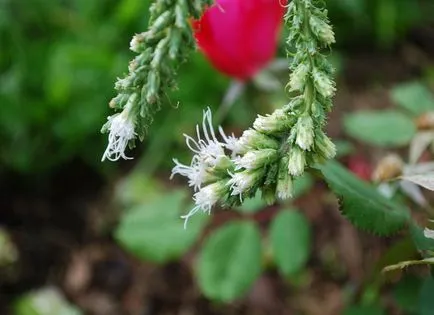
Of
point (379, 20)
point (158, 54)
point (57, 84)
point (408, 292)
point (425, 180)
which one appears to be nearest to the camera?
point (158, 54)

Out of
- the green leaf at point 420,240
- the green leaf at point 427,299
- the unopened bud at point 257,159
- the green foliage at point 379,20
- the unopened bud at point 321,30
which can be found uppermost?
the green foliage at point 379,20

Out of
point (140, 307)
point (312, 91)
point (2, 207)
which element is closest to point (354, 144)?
point (140, 307)

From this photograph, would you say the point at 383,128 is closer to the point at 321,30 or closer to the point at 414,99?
the point at 414,99

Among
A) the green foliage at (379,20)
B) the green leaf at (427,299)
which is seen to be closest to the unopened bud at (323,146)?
the green leaf at (427,299)

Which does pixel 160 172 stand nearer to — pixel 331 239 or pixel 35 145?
pixel 35 145

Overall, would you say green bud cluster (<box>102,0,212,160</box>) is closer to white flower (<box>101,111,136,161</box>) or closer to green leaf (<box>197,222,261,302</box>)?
white flower (<box>101,111,136,161</box>)

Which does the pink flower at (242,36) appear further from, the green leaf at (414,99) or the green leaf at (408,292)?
the green leaf at (408,292)

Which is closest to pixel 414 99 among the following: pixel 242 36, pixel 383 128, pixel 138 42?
Answer: pixel 383 128
